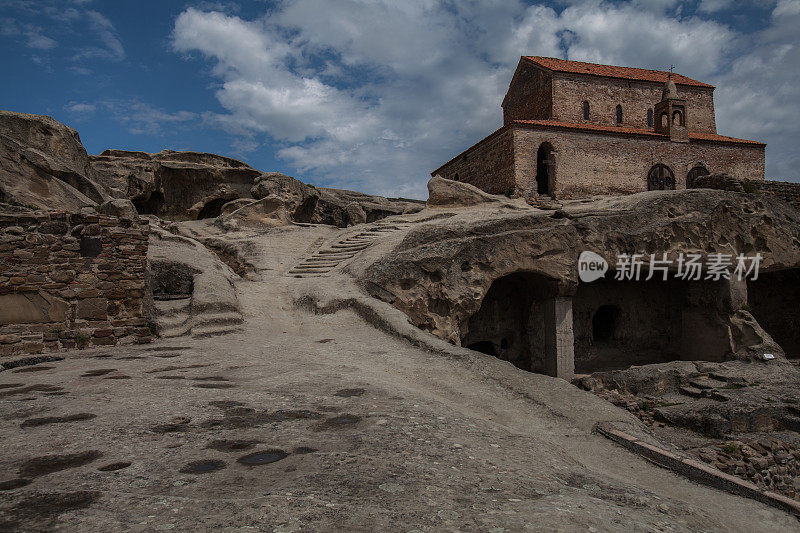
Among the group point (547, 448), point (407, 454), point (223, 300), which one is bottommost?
point (547, 448)

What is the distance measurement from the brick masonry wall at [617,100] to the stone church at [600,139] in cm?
6

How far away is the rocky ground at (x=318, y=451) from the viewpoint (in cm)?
217

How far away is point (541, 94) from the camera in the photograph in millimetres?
29094

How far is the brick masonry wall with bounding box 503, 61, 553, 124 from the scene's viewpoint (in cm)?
2861

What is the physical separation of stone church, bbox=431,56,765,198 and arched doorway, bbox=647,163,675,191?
0.18 feet

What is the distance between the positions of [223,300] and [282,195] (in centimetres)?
1058

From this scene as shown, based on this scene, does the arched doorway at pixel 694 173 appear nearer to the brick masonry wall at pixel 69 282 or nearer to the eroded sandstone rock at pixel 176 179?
the eroded sandstone rock at pixel 176 179

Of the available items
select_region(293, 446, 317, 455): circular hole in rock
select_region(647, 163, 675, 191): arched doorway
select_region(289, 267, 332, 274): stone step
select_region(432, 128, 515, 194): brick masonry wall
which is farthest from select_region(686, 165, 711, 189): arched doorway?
select_region(293, 446, 317, 455): circular hole in rock

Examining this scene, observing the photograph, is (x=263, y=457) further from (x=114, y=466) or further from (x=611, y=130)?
(x=611, y=130)

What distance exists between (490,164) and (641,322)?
1387cm

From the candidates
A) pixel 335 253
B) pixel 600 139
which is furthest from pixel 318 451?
pixel 600 139

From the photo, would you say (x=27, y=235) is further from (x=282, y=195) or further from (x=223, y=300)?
(x=282, y=195)

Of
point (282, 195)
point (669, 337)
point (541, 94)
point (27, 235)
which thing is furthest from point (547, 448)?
point (541, 94)

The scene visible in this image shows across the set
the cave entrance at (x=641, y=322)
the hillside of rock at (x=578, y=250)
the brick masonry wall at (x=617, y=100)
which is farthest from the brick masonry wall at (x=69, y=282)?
the brick masonry wall at (x=617, y=100)
